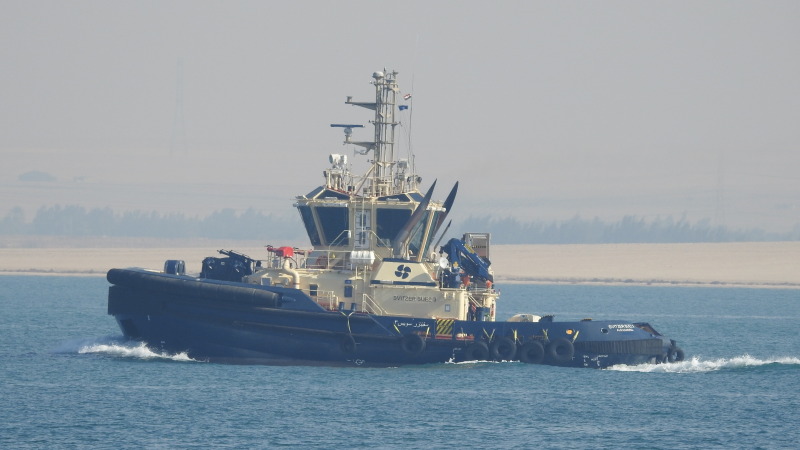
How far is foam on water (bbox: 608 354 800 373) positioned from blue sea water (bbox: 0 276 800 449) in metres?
0.05

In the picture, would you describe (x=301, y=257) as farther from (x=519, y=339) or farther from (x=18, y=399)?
(x=18, y=399)

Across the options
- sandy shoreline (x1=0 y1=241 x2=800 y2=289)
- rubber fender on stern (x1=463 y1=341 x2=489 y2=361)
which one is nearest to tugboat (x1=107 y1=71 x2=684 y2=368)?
rubber fender on stern (x1=463 y1=341 x2=489 y2=361)

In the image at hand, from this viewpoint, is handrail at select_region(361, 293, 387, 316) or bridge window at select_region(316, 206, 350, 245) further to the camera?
bridge window at select_region(316, 206, 350, 245)

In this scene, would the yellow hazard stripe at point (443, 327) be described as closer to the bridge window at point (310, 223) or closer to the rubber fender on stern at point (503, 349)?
the rubber fender on stern at point (503, 349)

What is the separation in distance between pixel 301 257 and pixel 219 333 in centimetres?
343

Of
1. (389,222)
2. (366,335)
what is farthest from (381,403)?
Answer: (389,222)

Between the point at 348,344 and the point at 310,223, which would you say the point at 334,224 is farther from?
the point at 348,344

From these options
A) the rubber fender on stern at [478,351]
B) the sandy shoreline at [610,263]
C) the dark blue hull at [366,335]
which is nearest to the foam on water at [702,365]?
the dark blue hull at [366,335]

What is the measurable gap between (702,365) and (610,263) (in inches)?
4974

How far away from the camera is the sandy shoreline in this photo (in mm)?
153750

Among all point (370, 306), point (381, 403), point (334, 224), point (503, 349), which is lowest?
point (381, 403)

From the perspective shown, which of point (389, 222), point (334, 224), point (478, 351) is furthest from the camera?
point (334, 224)

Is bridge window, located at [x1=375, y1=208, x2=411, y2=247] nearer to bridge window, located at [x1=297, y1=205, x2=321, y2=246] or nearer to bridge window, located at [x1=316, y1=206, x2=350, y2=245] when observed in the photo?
bridge window, located at [x1=316, y1=206, x2=350, y2=245]

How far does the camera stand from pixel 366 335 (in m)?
38.9
